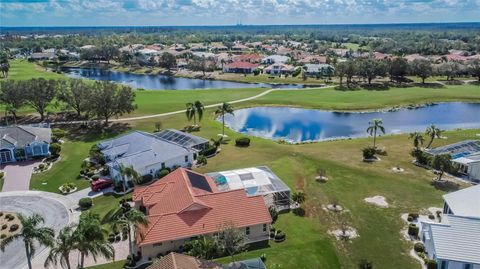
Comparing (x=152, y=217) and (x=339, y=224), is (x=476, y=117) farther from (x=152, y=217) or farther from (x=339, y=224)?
(x=152, y=217)

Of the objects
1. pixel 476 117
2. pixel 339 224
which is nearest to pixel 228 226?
pixel 339 224

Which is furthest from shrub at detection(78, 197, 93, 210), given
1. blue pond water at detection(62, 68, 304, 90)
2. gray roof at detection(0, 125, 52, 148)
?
blue pond water at detection(62, 68, 304, 90)

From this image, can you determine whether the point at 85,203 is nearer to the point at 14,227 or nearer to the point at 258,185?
the point at 14,227

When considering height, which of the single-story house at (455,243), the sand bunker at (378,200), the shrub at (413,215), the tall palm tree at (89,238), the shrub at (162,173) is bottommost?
the sand bunker at (378,200)

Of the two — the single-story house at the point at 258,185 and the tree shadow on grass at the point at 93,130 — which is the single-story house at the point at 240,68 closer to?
the tree shadow on grass at the point at 93,130

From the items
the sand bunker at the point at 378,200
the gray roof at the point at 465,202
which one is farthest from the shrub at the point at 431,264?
the sand bunker at the point at 378,200

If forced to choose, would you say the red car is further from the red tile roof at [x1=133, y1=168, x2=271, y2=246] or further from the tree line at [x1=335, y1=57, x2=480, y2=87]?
the tree line at [x1=335, y1=57, x2=480, y2=87]

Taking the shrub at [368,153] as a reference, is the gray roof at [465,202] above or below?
above

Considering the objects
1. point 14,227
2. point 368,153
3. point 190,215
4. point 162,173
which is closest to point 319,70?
point 368,153
